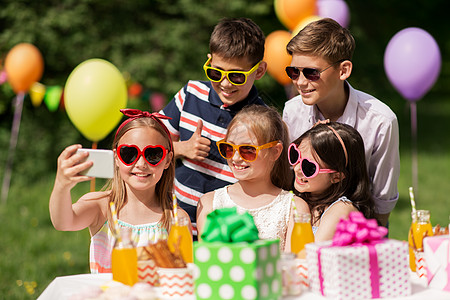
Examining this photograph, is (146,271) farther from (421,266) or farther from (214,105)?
(214,105)

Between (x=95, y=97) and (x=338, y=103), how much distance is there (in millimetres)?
2433

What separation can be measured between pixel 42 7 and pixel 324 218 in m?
8.56

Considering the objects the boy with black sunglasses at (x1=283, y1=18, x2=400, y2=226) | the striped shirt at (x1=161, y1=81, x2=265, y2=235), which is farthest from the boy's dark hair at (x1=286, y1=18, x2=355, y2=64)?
the striped shirt at (x1=161, y1=81, x2=265, y2=235)

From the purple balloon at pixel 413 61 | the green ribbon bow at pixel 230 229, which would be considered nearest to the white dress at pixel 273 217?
the green ribbon bow at pixel 230 229

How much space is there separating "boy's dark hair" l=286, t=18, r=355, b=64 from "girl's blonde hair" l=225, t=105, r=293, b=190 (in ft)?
1.37

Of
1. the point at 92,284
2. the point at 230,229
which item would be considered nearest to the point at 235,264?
the point at 230,229

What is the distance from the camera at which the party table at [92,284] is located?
7.63 ft

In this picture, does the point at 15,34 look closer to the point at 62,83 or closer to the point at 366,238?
the point at 62,83

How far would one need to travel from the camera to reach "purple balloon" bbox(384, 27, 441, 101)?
7137 mm

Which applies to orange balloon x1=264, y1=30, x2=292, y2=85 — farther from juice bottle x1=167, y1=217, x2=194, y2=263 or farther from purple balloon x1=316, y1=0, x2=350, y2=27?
juice bottle x1=167, y1=217, x2=194, y2=263

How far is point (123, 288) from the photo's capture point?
89.3 inches

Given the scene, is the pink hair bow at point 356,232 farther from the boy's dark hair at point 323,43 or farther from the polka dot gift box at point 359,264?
the boy's dark hair at point 323,43

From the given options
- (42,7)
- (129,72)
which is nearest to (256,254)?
(129,72)

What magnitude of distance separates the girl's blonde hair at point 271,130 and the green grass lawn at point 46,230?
3.13m
